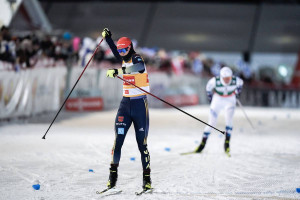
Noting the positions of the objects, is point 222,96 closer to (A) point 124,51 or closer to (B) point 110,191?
(A) point 124,51

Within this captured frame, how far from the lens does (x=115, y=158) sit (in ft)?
A: 21.1

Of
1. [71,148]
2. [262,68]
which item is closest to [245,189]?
[71,148]

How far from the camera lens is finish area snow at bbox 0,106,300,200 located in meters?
6.37

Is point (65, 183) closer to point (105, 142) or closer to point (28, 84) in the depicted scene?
point (105, 142)

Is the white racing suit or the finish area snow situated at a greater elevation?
the white racing suit

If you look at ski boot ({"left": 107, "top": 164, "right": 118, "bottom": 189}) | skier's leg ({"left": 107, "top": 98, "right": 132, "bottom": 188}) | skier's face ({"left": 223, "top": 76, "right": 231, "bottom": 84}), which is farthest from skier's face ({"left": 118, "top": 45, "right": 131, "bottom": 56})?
skier's face ({"left": 223, "top": 76, "right": 231, "bottom": 84})

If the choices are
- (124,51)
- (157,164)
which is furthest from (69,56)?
(124,51)

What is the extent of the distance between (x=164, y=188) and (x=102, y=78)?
1522 cm

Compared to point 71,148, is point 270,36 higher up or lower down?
higher up

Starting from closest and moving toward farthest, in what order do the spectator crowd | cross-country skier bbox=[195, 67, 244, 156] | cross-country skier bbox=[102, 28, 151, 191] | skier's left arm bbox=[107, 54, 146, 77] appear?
1. skier's left arm bbox=[107, 54, 146, 77]
2. cross-country skier bbox=[102, 28, 151, 191]
3. cross-country skier bbox=[195, 67, 244, 156]
4. the spectator crowd

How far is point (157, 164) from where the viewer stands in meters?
8.67

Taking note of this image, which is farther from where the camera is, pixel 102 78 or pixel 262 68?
pixel 262 68

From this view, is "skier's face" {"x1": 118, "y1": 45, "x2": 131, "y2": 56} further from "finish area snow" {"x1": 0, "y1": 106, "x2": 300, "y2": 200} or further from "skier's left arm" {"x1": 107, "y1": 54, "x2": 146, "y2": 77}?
"finish area snow" {"x1": 0, "y1": 106, "x2": 300, "y2": 200}

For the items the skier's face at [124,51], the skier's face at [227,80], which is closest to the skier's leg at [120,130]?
the skier's face at [124,51]
